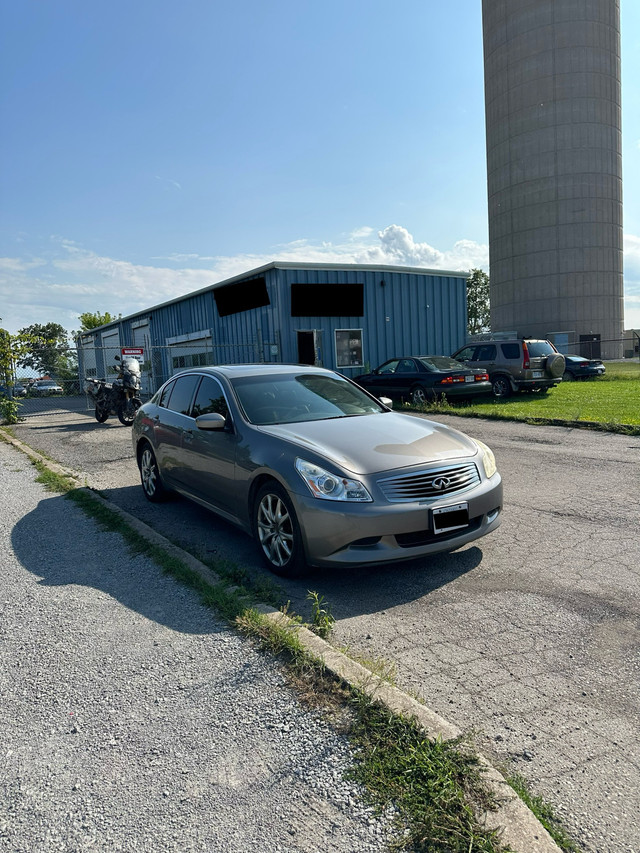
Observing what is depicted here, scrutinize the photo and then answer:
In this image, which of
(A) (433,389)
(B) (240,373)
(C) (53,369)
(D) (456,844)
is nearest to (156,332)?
(C) (53,369)

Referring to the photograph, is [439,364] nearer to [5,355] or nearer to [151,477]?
[151,477]

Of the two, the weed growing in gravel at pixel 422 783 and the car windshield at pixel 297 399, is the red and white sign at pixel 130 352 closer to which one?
the car windshield at pixel 297 399

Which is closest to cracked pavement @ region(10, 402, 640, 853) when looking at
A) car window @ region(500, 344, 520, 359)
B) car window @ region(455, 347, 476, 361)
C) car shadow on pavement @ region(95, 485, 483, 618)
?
car shadow on pavement @ region(95, 485, 483, 618)

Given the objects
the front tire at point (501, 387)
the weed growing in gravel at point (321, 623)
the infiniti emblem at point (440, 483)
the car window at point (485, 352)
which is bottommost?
the weed growing in gravel at point (321, 623)

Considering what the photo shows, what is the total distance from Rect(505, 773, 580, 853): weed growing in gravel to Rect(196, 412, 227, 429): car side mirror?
3.48 meters

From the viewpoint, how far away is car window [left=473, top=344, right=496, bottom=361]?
17969 mm

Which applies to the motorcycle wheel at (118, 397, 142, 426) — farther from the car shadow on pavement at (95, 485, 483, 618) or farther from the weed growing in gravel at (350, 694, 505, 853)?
the weed growing in gravel at (350, 694, 505, 853)

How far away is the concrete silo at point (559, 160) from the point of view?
48188 millimetres

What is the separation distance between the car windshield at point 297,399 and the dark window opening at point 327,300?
14129 mm

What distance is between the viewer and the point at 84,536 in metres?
5.57

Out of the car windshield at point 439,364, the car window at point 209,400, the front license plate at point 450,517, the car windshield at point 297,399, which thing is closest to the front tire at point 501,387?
the car windshield at point 439,364

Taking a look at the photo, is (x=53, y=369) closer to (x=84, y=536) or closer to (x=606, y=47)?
(x=84, y=536)

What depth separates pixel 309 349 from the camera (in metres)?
20.5

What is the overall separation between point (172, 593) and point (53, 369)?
21.6 metres
